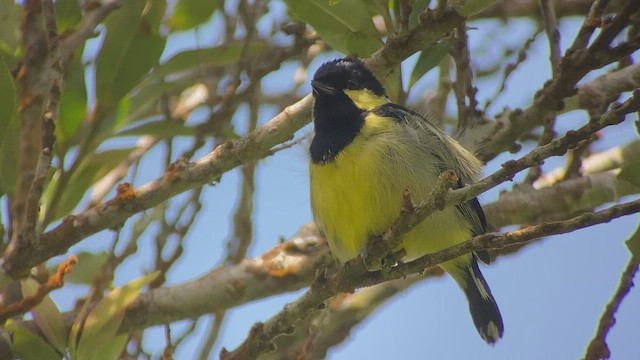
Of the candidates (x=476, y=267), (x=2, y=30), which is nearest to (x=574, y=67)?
(x=476, y=267)

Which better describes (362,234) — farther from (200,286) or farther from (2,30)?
(2,30)

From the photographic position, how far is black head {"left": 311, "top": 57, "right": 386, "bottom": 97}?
3.63 meters

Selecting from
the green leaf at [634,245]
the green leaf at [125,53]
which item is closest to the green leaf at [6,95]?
the green leaf at [125,53]

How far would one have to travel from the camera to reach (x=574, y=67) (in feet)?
9.05

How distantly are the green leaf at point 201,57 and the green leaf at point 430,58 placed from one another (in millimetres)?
754

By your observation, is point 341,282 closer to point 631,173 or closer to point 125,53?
point 631,173

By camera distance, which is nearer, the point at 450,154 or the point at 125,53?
the point at 125,53

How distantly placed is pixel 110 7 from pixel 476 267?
1.97 metres

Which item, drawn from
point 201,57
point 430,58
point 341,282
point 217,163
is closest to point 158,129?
point 201,57

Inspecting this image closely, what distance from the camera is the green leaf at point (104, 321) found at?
9.09ft

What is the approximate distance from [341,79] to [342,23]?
528 mm

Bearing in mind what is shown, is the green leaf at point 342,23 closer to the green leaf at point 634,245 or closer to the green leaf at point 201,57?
the green leaf at point 201,57

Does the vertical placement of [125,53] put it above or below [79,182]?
above

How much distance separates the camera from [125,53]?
3268mm
